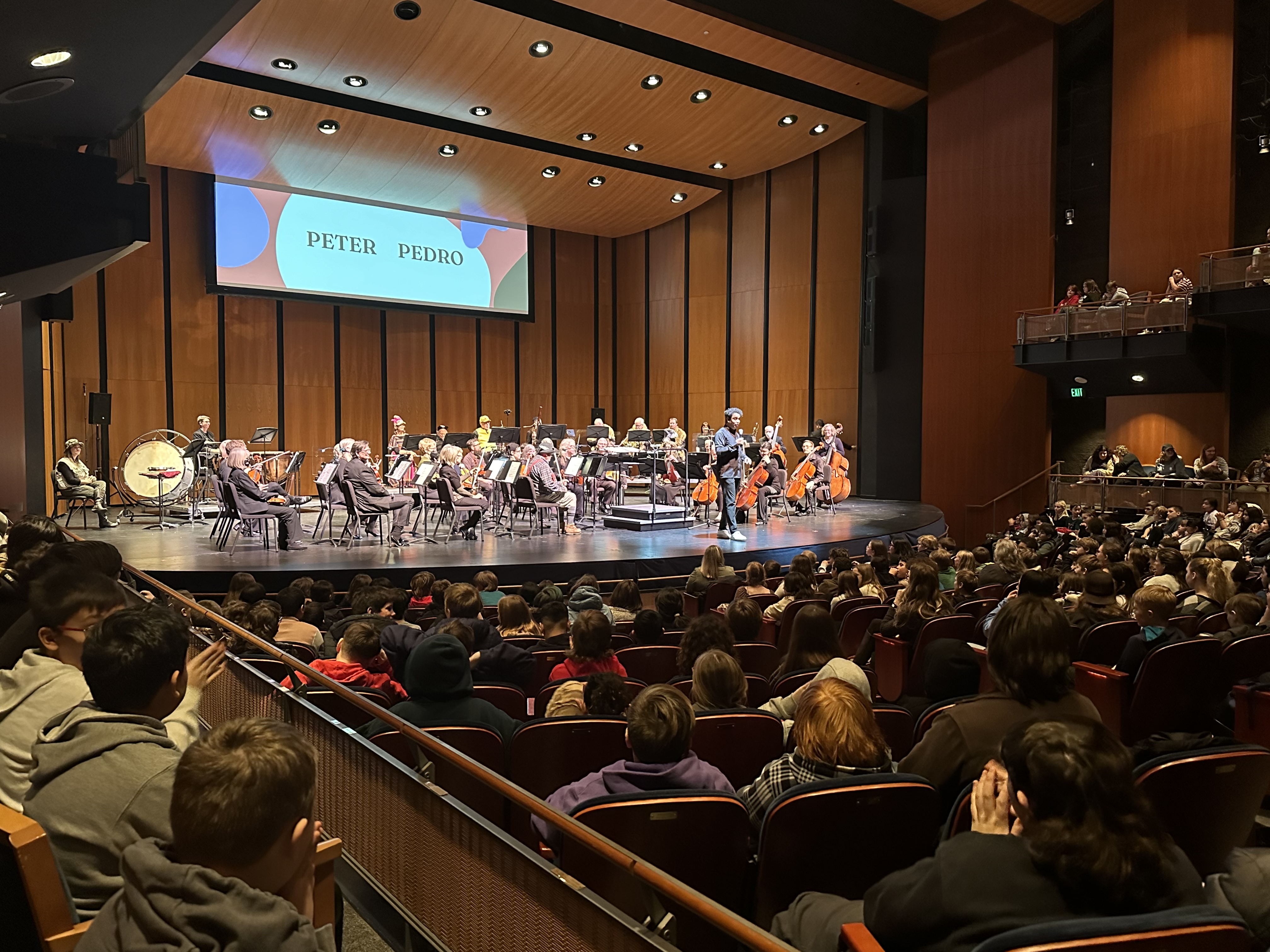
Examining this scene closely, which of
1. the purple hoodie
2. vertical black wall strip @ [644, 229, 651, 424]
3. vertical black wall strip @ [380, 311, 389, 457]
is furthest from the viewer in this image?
vertical black wall strip @ [644, 229, 651, 424]

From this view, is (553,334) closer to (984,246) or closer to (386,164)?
(386,164)

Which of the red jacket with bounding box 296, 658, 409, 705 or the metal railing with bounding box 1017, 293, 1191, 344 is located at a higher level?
the metal railing with bounding box 1017, 293, 1191, 344

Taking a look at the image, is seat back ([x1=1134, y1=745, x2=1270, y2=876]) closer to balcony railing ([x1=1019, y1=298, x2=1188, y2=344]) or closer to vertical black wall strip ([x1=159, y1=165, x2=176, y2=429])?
balcony railing ([x1=1019, y1=298, x2=1188, y2=344])

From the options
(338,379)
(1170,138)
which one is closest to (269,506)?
(338,379)

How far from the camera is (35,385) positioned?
10609 mm

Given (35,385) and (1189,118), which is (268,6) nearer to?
(35,385)

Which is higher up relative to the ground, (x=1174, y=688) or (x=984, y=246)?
(x=984, y=246)

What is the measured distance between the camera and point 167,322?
1617cm

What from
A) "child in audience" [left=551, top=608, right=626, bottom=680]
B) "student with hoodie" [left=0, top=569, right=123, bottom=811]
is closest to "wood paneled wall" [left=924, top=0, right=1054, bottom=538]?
"child in audience" [left=551, top=608, right=626, bottom=680]

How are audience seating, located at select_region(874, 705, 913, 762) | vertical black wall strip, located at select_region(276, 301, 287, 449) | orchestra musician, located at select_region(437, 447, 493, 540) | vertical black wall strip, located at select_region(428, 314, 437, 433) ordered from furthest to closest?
vertical black wall strip, located at select_region(428, 314, 437, 433), vertical black wall strip, located at select_region(276, 301, 287, 449), orchestra musician, located at select_region(437, 447, 493, 540), audience seating, located at select_region(874, 705, 913, 762)

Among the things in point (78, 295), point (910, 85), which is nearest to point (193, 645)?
point (78, 295)

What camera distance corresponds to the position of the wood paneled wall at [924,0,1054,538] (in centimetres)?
1496

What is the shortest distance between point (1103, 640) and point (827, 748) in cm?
247

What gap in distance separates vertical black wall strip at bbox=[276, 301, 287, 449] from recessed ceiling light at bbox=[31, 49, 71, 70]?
13935mm
